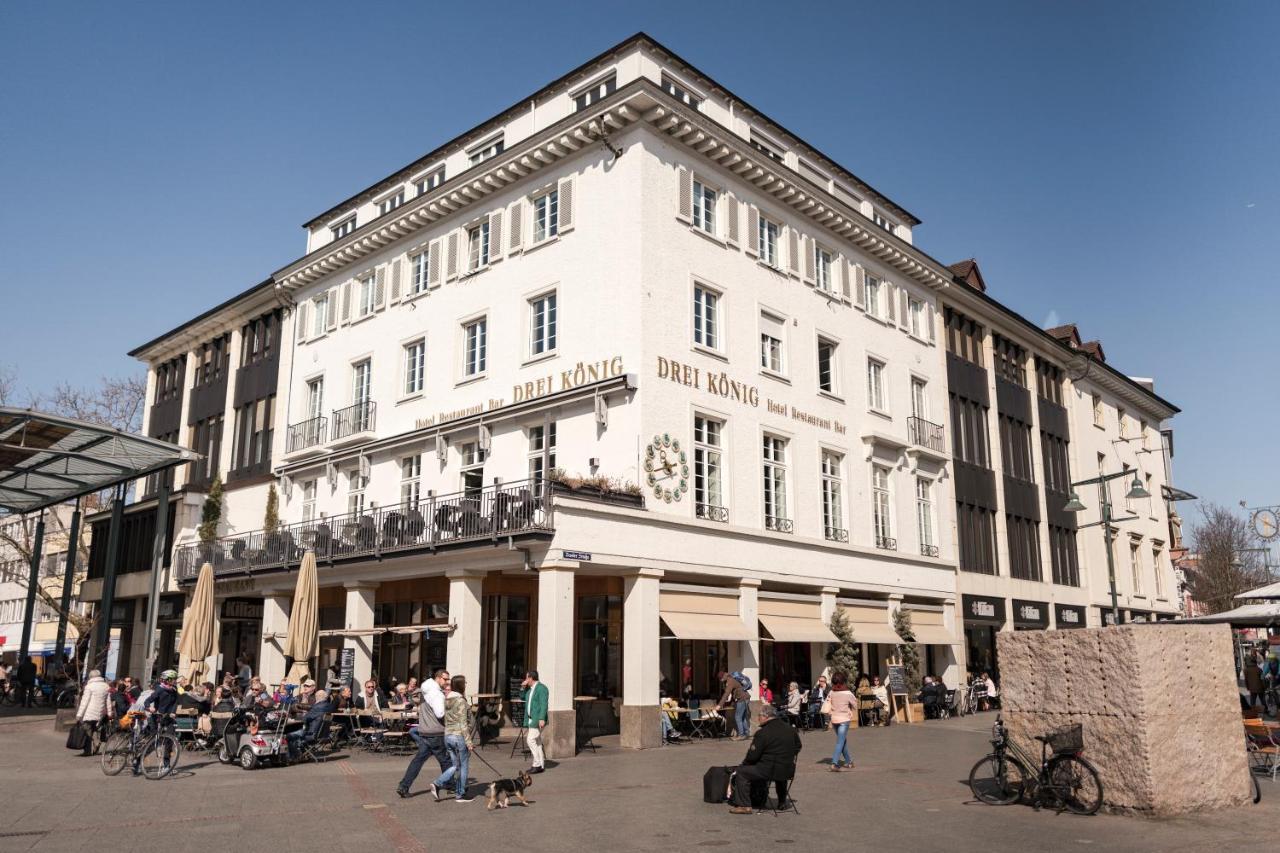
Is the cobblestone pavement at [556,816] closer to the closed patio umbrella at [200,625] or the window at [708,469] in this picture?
the closed patio umbrella at [200,625]

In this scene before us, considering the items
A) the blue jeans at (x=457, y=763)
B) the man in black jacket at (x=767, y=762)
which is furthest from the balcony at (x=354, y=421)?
the man in black jacket at (x=767, y=762)

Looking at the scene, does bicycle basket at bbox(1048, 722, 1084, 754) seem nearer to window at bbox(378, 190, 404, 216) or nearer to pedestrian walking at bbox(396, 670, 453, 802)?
pedestrian walking at bbox(396, 670, 453, 802)

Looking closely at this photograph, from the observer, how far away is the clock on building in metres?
21.9

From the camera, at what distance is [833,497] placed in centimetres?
2772

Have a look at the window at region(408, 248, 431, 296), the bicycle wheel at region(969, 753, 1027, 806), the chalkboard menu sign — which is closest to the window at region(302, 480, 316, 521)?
the window at region(408, 248, 431, 296)

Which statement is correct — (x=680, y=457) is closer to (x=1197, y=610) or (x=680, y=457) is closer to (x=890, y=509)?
(x=890, y=509)

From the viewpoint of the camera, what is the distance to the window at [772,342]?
2623 cm

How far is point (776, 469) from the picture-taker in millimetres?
25797

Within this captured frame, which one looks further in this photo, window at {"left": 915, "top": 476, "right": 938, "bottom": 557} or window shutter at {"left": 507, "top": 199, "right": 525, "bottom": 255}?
window at {"left": 915, "top": 476, "right": 938, "bottom": 557}

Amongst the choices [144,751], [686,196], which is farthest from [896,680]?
[144,751]

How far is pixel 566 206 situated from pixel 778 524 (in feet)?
31.4

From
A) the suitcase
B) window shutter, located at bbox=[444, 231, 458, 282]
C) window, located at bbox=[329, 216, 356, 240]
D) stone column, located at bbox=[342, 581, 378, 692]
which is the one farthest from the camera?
window, located at bbox=[329, 216, 356, 240]

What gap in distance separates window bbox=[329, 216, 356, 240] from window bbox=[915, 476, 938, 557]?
788 inches

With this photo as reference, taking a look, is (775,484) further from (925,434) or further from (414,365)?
(414,365)
